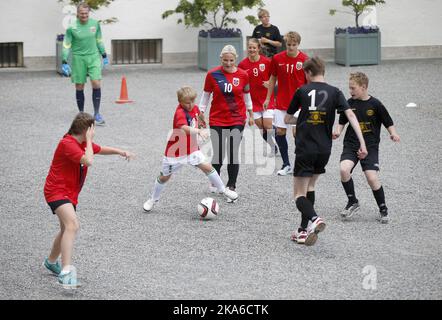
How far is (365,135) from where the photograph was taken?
10328 mm

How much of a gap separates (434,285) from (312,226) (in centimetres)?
161

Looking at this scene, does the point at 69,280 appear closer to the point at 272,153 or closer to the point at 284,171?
the point at 284,171

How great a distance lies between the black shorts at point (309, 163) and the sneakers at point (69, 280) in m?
2.61

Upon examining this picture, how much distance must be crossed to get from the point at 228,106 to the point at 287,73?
125cm

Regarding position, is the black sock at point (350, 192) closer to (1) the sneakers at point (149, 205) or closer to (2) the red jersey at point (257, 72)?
(1) the sneakers at point (149, 205)

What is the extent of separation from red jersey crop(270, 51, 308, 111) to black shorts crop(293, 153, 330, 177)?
316cm

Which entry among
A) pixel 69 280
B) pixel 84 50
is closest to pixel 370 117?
pixel 69 280

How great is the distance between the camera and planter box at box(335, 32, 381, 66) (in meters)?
25.2

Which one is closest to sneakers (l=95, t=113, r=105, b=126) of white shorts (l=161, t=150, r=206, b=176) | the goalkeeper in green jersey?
the goalkeeper in green jersey

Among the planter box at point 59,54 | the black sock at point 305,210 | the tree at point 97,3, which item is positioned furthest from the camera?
the planter box at point 59,54

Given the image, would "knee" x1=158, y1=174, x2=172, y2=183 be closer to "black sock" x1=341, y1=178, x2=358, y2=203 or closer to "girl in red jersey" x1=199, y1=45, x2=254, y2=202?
"girl in red jersey" x1=199, y1=45, x2=254, y2=202

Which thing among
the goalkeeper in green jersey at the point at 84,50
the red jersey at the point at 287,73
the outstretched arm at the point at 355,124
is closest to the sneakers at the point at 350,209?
the outstretched arm at the point at 355,124

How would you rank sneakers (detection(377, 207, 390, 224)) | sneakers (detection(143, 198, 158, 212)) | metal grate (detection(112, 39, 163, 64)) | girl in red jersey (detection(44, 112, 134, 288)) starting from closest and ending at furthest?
1. girl in red jersey (detection(44, 112, 134, 288))
2. sneakers (detection(377, 207, 390, 224))
3. sneakers (detection(143, 198, 158, 212))
4. metal grate (detection(112, 39, 163, 64))

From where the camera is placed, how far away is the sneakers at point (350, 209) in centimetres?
1026
